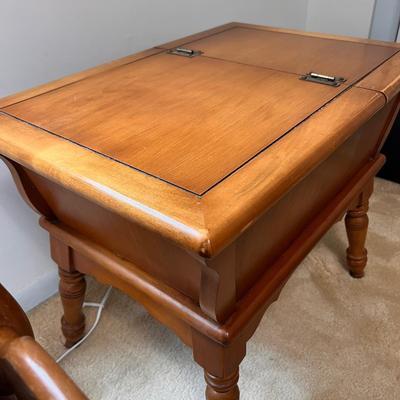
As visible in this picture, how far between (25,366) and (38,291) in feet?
2.79

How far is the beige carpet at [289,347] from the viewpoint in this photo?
1010mm

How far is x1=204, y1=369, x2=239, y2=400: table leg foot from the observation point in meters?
0.70

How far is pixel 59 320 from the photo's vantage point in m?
1.17

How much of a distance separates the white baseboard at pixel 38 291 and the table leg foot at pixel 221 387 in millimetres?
644

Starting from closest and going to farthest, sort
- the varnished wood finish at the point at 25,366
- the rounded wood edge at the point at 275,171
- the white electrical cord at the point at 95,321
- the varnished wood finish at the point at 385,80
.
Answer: the varnished wood finish at the point at 25,366, the rounded wood edge at the point at 275,171, the varnished wood finish at the point at 385,80, the white electrical cord at the point at 95,321

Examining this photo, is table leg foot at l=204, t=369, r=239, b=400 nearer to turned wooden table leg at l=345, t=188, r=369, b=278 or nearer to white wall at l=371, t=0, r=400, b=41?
turned wooden table leg at l=345, t=188, r=369, b=278

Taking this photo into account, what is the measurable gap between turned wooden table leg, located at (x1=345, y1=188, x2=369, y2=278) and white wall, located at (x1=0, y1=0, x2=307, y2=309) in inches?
27.4

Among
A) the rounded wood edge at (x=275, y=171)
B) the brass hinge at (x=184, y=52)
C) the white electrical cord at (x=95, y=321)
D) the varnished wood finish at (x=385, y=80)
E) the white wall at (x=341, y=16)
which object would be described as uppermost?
the varnished wood finish at (x=385, y=80)

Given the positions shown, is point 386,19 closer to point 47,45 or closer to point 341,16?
point 341,16

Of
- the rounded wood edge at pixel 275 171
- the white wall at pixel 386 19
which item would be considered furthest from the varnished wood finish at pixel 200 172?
the white wall at pixel 386 19

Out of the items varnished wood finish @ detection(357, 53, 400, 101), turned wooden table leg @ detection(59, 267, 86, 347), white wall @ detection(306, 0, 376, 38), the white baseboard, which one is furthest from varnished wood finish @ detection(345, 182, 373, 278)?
white wall @ detection(306, 0, 376, 38)

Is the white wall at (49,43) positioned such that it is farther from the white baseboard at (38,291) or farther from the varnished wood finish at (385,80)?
the varnished wood finish at (385,80)

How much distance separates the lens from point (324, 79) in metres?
0.84

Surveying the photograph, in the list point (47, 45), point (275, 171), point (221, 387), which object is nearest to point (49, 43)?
point (47, 45)
